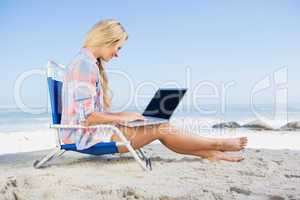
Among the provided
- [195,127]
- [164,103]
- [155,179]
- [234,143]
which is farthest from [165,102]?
[195,127]

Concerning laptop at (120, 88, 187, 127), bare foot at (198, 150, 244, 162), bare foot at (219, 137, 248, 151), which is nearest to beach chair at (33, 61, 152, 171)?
laptop at (120, 88, 187, 127)

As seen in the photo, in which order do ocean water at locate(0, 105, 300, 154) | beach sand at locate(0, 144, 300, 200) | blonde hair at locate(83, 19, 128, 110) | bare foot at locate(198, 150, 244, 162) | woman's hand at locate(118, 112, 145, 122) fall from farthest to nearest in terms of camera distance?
ocean water at locate(0, 105, 300, 154)
bare foot at locate(198, 150, 244, 162)
blonde hair at locate(83, 19, 128, 110)
woman's hand at locate(118, 112, 145, 122)
beach sand at locate(0, 144, 300, 200)

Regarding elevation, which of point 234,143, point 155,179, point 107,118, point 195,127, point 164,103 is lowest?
point 195,127

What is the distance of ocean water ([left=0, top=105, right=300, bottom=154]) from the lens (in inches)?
234

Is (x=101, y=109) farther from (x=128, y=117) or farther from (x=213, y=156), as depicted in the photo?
(x=213, y=156)

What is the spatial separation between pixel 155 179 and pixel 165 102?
893mm

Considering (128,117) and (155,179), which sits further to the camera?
(128,117)

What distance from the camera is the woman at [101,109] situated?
336 centimetres

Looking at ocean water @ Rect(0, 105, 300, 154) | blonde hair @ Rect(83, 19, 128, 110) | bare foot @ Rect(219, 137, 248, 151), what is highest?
blonde hair @ Rect(83, 19, 128, 110)

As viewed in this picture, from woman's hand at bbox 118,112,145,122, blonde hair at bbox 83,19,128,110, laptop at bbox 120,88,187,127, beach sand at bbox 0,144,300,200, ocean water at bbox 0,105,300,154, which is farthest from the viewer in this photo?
ocean water at bbox 0,105,300,154

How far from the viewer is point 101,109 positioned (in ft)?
11.8

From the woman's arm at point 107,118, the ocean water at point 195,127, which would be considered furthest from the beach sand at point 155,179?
the ocean water at point 195,127

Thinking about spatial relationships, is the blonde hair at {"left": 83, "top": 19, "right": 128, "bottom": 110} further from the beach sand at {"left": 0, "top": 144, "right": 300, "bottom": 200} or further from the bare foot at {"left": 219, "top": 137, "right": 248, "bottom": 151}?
the bare foot at {"left": 219, "top": 137, "right": 248, "bottom": 151}

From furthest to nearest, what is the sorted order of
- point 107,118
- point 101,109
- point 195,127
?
point 195,127
point 101,109
point 107,118
